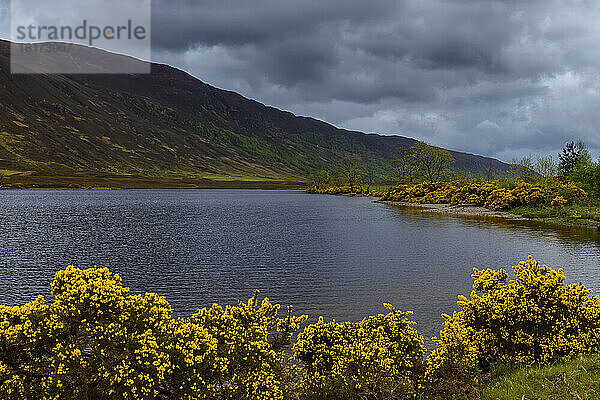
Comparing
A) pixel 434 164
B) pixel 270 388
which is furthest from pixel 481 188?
pixel 270 388

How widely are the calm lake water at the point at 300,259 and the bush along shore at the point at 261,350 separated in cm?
609

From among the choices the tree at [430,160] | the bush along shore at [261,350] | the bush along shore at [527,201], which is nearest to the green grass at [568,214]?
the bush along shore at [527,201]

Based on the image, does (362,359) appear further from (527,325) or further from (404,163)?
(404,163)

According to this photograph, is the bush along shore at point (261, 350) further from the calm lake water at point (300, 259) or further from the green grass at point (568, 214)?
the green grass at point (568, 214)

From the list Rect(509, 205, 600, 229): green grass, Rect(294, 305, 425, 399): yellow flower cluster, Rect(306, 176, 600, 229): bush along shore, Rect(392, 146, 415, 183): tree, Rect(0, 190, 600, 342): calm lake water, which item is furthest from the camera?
Rect(392, 146, 415, 183): tree

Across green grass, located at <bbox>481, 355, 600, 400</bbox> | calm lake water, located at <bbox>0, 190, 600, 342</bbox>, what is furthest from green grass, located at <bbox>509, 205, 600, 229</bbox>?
A: green grass, located at <bbox>481, 355, 600, 400</bbox>

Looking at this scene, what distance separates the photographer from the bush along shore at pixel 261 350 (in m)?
9.30

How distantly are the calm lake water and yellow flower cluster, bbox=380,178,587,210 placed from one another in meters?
22.6

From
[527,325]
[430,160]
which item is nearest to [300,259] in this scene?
[527,325]

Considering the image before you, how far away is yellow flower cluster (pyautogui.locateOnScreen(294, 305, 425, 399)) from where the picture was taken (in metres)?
10.8

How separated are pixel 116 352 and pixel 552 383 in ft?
36.3

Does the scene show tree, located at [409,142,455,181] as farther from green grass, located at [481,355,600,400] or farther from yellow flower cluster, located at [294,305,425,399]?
yellow flower cluster, located at [294,305,425,399]

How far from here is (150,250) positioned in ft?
147

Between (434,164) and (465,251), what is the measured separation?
136 m
